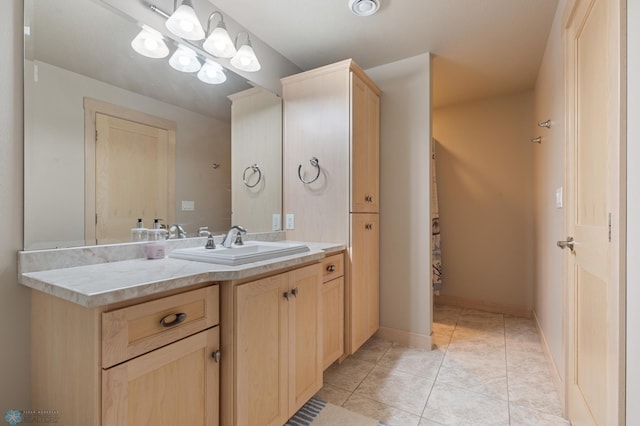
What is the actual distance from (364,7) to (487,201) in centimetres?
245

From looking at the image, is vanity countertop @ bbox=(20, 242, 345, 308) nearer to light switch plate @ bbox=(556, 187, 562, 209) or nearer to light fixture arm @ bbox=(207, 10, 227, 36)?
light fixture arm @ bbox=(207, 10, 227, 36)

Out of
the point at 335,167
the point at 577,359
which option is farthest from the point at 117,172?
the point at 577,359

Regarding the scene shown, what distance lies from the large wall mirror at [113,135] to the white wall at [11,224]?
1.1 inches

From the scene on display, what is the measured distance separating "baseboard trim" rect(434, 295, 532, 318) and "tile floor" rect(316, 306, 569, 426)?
1.61 ft

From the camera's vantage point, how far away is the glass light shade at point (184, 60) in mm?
1677

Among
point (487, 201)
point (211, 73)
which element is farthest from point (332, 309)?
point (487, 201)

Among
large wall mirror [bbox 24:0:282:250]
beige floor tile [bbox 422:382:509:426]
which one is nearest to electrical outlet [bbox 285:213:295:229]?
large wall mirror [bbox 24:0:282:250]

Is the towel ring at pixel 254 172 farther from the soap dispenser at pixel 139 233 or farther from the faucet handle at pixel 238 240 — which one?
the soap dispenser at pixel 139 233

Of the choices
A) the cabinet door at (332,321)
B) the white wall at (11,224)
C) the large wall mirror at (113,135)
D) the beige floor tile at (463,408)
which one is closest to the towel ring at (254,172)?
the large wall mirror at (113,135)

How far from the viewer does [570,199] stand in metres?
1.51

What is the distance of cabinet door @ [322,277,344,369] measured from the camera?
6.06 ft

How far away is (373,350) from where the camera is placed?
91.1 inches

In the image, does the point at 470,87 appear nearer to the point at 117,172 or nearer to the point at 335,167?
the point at 335,167

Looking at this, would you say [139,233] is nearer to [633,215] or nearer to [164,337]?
[164,337]
